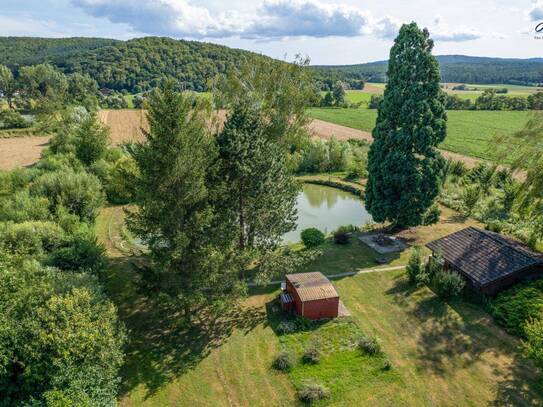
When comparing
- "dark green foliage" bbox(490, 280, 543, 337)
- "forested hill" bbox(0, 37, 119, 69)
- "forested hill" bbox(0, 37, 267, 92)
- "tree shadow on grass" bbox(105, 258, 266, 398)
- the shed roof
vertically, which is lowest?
"tree shadow on grass" bbox(105, 258, 266, 398)

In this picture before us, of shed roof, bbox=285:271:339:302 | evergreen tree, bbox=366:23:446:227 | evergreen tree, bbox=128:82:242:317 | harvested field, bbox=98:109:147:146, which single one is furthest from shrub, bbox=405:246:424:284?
harvested field, bbox=98:109:147:146

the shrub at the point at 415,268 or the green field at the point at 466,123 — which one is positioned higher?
the green field at the point at 466,123

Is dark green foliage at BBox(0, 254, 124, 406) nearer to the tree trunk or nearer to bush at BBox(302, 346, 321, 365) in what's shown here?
bush at BBox(302, 346, 321, 365)

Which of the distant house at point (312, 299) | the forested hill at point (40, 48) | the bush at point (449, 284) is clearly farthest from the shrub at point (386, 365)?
the forested hill at point (40, 48)

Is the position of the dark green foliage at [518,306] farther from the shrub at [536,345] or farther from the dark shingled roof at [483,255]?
the shrub at [536,345]

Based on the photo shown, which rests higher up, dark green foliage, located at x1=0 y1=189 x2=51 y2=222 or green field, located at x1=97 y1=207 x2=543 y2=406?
dark green foliage, located at x1=0 y1=189 x2=51 y2=222

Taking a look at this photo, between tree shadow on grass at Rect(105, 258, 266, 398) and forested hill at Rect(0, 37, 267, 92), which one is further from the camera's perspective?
forested hill at Rect(0, 37, 267, 92)

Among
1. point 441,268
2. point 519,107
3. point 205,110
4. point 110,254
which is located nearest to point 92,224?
point 110,254
